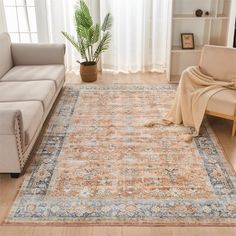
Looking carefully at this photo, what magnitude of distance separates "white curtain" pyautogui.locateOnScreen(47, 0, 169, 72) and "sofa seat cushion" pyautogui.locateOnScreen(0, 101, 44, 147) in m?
2.35

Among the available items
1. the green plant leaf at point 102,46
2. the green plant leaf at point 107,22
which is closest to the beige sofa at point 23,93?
the green plant leaf at point 102,46

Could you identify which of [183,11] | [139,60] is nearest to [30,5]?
[139,60]

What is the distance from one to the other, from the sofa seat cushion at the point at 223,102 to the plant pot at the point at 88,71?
210cm

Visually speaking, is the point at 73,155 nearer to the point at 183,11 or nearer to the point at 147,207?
the point at 147,207

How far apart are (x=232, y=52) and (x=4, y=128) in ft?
8.03

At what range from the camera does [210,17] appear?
465cm

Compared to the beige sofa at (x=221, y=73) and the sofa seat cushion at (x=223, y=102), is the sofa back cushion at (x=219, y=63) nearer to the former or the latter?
the beige sofa at (x=221, y=73)

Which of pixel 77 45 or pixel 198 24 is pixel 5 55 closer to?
pixel 77 45

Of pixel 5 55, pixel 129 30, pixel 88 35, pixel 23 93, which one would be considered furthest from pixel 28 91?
pixel 129 30

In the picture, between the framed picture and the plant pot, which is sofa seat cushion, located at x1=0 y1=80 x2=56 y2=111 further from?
the framed picture

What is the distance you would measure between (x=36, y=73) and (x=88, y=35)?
1051 millimetres

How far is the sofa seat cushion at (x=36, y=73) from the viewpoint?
396cm

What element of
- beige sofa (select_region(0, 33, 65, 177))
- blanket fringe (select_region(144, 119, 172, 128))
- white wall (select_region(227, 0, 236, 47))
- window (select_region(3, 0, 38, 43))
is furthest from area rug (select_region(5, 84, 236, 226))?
window (select_region(3, 0, 38, 43))

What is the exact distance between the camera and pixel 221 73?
370 cm
